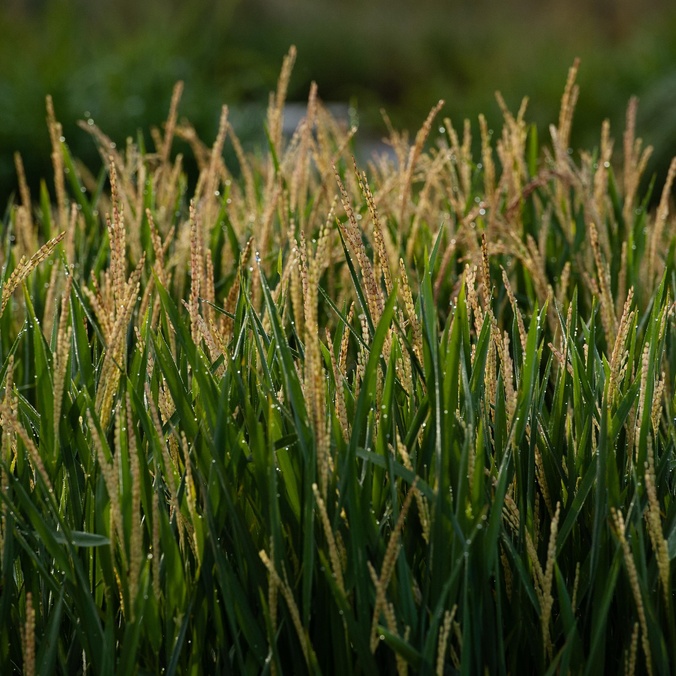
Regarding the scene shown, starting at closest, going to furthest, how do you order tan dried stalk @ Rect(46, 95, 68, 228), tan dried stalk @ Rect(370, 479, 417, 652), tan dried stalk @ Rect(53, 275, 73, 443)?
tan dried stalk @ Rect(370, 479, 417, 652) < tan dried stalk @ Rect(53, 275, 73, 443) < tan dried stalk @ Rect(46, 95, 68, 228)

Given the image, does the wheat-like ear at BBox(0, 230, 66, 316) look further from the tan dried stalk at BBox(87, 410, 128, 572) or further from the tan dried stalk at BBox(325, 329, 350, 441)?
the tan dried stalk at BBox(325, 329, 350, 441)

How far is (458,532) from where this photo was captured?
3.91 feet

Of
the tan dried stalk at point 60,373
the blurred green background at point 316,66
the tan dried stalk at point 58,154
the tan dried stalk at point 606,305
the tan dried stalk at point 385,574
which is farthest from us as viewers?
the blurred green background at point 316,66

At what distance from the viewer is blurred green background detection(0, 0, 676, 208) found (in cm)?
547

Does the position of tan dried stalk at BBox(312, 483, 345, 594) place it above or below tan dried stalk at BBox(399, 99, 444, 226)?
below

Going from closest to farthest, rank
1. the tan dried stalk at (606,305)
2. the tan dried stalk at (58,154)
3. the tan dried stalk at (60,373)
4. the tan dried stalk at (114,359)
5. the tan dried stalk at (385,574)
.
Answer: the tan dried stalk at (385,574) < the tan dried stalk at (60,373) < the tan dried stalk at (114,359) < the tan dried stalk at (606,305) < the tan dried stalk at (58,154)

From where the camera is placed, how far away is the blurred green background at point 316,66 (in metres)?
5.47

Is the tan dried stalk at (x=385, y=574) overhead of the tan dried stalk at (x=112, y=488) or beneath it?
beneath

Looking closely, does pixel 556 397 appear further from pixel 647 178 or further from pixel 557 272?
pixel 647 178

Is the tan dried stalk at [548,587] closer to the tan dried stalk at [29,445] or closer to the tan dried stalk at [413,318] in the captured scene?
the tan dried stalk at [413,318]

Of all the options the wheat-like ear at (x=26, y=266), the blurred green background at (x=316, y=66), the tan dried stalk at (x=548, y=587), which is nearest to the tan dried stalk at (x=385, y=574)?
the tan dried stalk at (x=548, y=587)

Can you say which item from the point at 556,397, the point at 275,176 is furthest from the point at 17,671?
the point at 275,176

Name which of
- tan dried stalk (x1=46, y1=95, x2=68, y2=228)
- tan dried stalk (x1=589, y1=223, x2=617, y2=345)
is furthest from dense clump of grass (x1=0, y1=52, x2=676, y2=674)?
tan dried stalk (x1=46, y1=95, x2=68, y2=228)

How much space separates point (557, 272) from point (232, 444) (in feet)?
4.17
